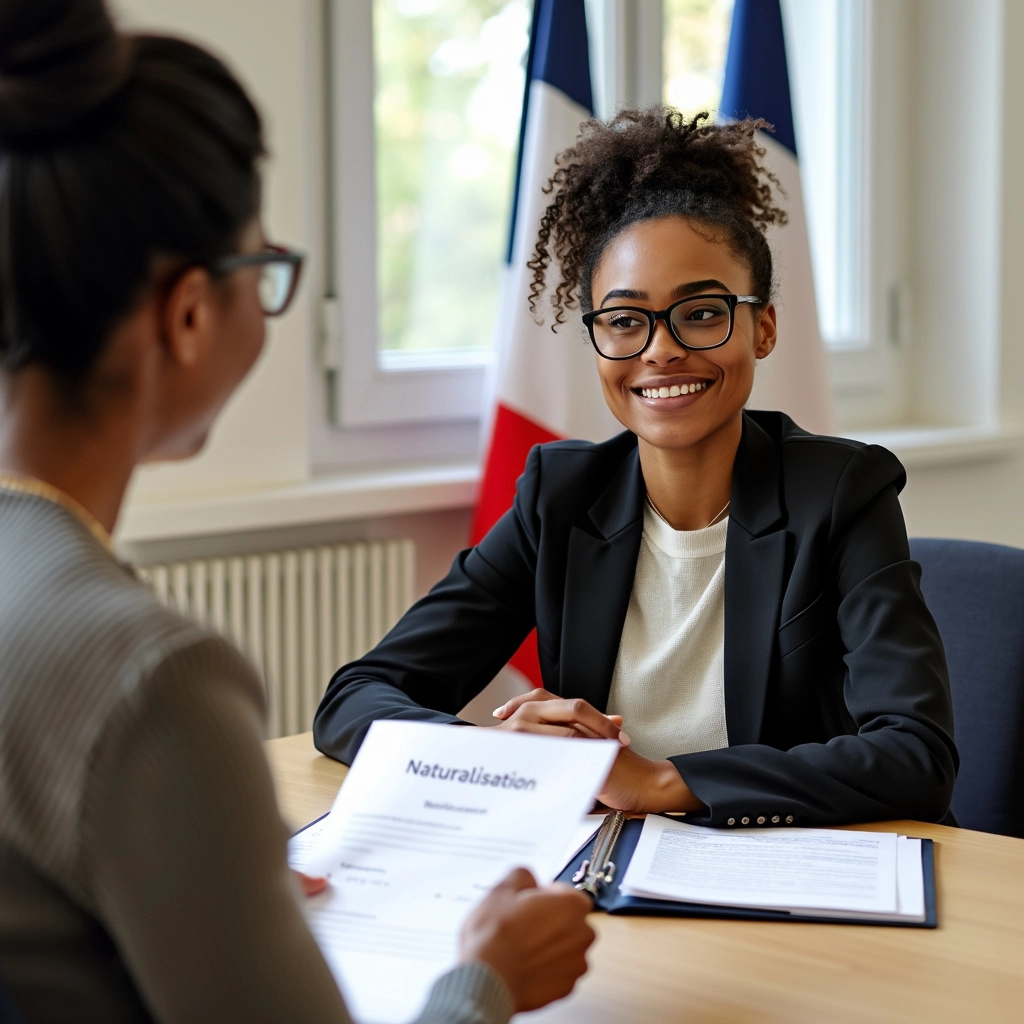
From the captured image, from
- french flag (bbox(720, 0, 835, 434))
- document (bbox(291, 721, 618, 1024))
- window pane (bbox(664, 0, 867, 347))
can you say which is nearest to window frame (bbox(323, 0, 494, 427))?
french flag (bbox(720, 0, 835, 434))

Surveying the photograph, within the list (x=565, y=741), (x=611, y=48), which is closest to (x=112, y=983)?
(x=565, y=741)

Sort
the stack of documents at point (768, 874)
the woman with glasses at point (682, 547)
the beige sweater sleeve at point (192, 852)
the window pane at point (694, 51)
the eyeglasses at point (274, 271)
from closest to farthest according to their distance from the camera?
the beige sweater sleeve at point (192, 852) → the eyeglasses at point (274, 271) → the stack of documents at point (768, 874) → the woman with glasses at point (682, 547) → the window pane at point (694, 51)

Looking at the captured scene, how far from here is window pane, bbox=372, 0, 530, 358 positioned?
283 centimetres

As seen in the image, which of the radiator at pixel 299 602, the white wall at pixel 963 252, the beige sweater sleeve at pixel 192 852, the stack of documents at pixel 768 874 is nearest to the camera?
the beige sweater sleeve at pixel 192 852

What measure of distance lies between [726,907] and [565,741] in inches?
9.4

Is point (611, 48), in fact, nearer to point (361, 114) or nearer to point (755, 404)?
point (361, 114)

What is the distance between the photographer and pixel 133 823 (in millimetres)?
672

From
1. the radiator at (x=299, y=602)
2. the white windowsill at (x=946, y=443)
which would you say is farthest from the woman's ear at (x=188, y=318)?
the white windowsill at (x=946, y=443)

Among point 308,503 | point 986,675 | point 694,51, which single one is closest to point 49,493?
point 986,675

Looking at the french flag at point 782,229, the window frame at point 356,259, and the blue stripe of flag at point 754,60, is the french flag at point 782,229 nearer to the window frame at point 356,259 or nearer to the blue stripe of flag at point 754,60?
the blue stripe of flag at point 754,60

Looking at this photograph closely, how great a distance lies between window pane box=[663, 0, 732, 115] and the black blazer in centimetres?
178

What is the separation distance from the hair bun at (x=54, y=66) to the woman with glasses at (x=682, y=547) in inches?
33.1

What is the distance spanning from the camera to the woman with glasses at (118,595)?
677 mm

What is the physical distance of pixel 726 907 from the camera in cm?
112
